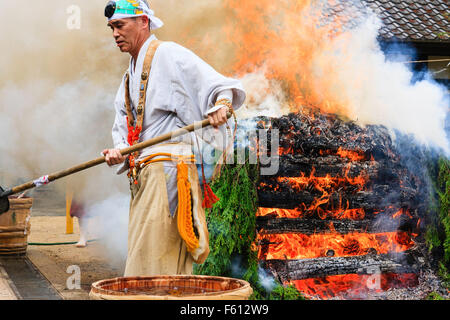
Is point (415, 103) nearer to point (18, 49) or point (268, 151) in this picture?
point (268, 151)

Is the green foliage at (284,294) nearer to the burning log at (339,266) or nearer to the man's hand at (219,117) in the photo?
the burning log at (339,266)

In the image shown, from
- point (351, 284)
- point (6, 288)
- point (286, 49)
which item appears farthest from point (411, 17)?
point (6, 288)

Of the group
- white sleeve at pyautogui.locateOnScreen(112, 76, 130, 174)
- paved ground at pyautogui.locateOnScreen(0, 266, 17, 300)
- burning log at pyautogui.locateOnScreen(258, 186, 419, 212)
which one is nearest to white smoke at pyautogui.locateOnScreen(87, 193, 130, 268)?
paved ground at pyautogui.locateOnScreen(0, 266, 17, 300)

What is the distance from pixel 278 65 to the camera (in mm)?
7316

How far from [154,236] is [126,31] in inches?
53.2

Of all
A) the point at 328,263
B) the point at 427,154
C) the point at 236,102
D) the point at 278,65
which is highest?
the point at 278,65

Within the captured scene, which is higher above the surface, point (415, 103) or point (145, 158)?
point (415, 103)

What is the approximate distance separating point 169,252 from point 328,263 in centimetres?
238

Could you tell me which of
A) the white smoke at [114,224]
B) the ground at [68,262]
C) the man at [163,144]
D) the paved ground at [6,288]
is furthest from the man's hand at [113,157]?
the white smoke at [114,224]

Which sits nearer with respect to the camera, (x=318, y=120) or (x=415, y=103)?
(x=318, y=120)

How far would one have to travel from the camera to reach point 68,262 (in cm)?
726

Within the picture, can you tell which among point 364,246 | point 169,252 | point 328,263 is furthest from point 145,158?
point 364,246

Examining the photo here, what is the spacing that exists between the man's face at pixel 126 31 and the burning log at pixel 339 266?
2.41 m

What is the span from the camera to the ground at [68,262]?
6.04 meters
